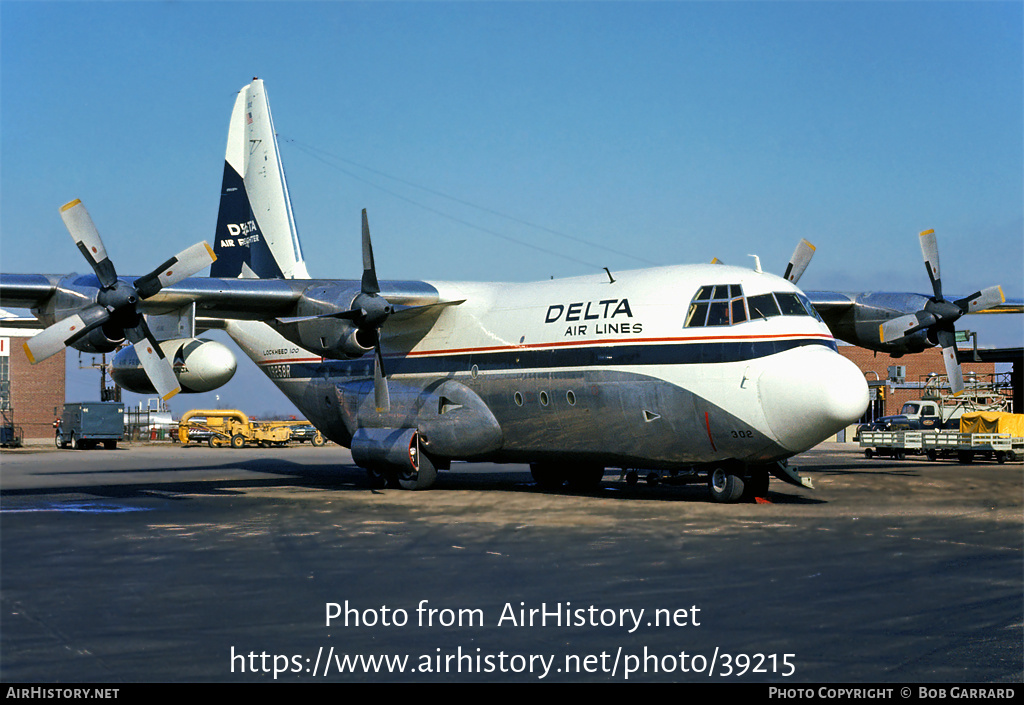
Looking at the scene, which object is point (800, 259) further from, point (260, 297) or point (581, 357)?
point (260, 297)

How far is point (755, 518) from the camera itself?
15289 mm

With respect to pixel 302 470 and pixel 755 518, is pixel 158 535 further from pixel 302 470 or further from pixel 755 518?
pixel 302 470

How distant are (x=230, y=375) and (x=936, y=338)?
1743 centimetres

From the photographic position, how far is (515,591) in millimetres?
9453

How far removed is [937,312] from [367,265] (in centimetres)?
Result: 1415

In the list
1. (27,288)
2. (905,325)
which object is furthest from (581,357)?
(27,288)

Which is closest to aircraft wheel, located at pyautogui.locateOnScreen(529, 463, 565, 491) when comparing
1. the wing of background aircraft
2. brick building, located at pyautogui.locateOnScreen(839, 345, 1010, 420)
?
the wing of background aircraft

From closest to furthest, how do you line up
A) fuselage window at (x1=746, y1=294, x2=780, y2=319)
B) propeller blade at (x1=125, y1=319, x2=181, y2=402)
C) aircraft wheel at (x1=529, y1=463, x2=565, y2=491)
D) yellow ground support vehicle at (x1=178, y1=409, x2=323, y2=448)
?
fuselage window at (x1=746, y1=294, x2=780, y2=319), propeller blade at (x1=125, y1=319, x2=181, y2=402), aircraft wheel at (x1=529, y1=463, x2=565, y2=491), yellow ground support vehicle at (x1=178, y1=409, x2=323, y2=448)

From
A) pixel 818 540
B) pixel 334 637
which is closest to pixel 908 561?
pixel 818 540

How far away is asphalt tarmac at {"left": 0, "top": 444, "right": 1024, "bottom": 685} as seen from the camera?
692 cm

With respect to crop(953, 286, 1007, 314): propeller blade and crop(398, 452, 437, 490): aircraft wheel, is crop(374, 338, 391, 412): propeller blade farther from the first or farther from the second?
crop(953, 286, 1007, 314): propeller blade

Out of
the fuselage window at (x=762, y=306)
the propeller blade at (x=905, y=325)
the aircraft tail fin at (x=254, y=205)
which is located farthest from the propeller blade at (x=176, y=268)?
the propeller blade at (x=905, y=325)

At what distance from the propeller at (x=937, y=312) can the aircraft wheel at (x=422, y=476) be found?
39.6 ft

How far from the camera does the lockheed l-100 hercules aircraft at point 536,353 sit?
668 inches
